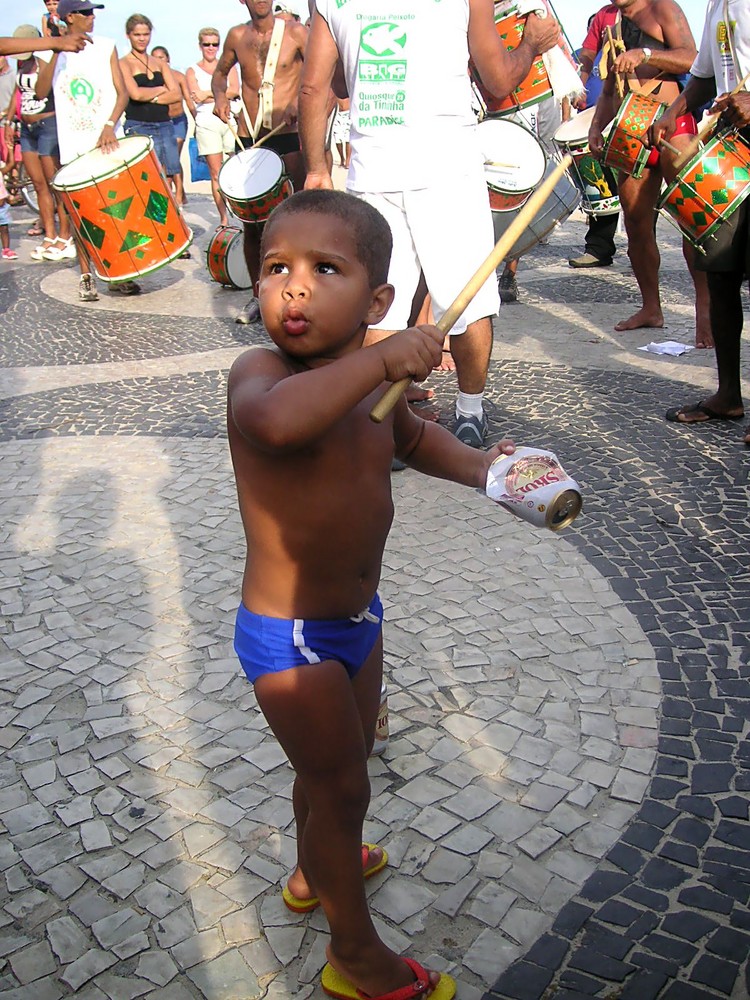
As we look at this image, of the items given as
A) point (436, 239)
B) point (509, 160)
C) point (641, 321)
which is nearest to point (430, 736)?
point (436, 239)

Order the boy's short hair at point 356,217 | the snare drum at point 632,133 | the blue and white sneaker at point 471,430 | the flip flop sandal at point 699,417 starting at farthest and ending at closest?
the snare drum at point 632,133, the flip flop sandal at point 699,417, the blue and white sneaker at point 471,430, the boy's short hair at point 356,217

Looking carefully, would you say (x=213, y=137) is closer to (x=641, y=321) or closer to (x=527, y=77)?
(x=527, y=77)

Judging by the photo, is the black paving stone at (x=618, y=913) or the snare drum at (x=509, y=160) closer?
the black paving stone at (x=618, y=913)

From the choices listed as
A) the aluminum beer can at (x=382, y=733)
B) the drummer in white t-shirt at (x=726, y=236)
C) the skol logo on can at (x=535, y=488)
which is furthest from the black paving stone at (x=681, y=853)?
the drummer in white t-shirt at (x=726, y=236)

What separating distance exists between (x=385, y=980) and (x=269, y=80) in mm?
5928

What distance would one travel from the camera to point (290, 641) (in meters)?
1.59

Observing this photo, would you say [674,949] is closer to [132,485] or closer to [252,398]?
[252,398]

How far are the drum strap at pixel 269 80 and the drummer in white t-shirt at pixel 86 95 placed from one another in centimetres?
153

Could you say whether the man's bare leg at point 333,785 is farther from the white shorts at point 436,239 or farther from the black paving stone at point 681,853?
the white shorts at point 436,239

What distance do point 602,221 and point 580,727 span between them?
635 centimetres

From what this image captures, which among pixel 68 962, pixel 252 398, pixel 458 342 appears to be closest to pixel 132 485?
pixel 458 342

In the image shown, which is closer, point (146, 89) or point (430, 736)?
point (430, 736)

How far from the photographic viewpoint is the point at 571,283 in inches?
294

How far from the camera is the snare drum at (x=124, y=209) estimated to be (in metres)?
6.64
